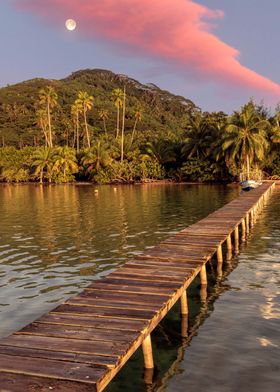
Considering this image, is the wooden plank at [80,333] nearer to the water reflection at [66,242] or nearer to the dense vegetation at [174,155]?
the water reflection at [66,242]

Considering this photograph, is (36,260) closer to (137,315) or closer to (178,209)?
(137,315)

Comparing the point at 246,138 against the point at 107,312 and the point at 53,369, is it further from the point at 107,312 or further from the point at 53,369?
the point at 53,369

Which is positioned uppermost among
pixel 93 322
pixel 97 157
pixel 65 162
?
pixel 97 157

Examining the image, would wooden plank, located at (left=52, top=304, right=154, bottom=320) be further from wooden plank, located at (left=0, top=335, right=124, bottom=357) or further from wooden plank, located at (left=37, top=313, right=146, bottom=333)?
wooden plank, located at (left=0, top=335, right=124, bottom=357)

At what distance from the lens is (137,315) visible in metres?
8.20

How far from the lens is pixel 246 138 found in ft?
200

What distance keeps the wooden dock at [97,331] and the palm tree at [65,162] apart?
69.9 m

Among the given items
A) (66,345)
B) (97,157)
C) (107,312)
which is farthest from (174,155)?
(66,345)

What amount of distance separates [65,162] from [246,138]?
3647cm

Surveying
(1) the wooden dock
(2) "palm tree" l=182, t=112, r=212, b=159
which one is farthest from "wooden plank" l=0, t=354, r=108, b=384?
(2) "palm tree" l=182, t=112, r=212, b=159

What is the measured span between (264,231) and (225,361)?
16.4 m

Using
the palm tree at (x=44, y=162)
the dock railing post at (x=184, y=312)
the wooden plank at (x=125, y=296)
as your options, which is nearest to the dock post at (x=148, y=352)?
the wooden plank at (x=125, y=296)

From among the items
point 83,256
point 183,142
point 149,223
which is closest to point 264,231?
point 149,223

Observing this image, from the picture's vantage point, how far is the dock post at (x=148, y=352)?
791 centimetres
